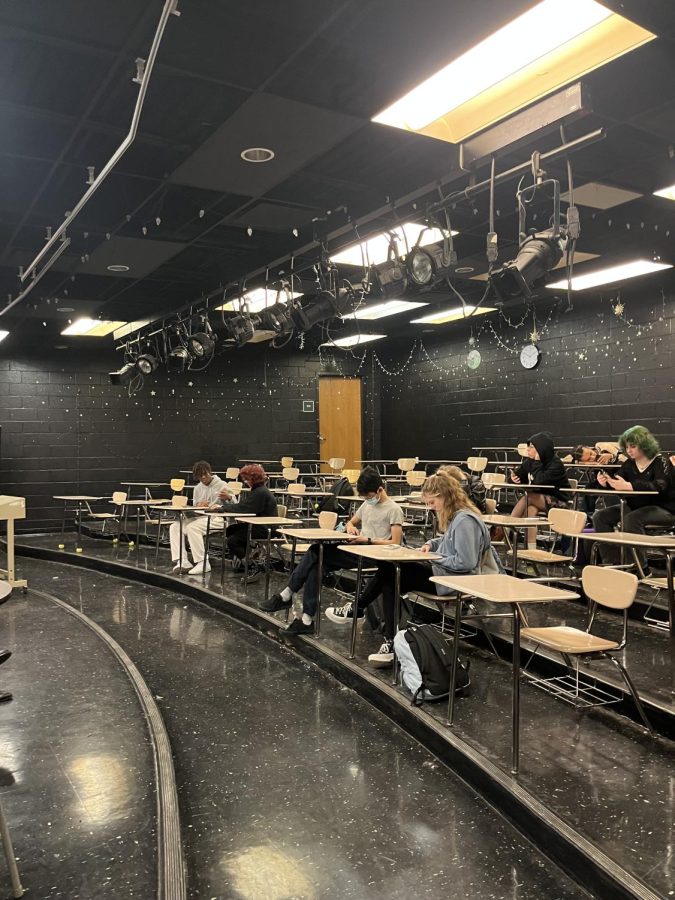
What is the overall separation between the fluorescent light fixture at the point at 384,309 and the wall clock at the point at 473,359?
69.2 inches

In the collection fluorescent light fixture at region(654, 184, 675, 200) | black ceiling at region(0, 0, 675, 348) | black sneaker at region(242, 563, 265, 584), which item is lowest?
black sneaker at region(242, 563, 265, 584)

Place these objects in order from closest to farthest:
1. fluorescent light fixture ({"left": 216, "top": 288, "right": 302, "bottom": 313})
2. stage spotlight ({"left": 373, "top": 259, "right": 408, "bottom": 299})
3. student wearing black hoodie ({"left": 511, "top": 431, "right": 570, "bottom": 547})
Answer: stage spotlight ({"left": 373, "top": 259, "right": 408, "bottom": 299}) < student wearing black hoodie ({"left": 511, "top": 431, "right": 570, "bottom": 547}) < fluorescent light fixture ({"left": 216, "top": 288, "right": 302, "bottom": 313})

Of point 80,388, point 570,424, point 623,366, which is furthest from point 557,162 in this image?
point 80,388

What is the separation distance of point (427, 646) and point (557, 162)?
3.32m

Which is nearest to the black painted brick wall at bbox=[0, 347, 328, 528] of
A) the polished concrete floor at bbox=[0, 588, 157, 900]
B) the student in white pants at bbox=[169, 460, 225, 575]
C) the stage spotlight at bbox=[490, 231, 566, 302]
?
the student in white pants at bbox=[169, 460, 225, 575]

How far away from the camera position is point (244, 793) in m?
2.81

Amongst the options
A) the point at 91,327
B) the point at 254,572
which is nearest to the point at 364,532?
the point at 254,572

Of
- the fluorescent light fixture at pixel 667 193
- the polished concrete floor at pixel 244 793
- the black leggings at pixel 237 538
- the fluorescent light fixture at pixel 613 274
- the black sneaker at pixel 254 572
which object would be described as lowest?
the polished concrete floor at pixel 244 793

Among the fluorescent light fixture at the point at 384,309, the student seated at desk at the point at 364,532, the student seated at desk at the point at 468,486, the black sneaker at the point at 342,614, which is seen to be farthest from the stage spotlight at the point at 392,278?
the fluorescent light fixture at the point at 384,309

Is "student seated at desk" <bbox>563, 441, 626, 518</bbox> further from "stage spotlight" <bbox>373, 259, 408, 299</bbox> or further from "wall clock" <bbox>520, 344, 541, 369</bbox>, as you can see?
"stage spotlight" <bbox>373, 259, 408, 299</bbox>

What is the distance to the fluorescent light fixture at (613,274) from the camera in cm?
773

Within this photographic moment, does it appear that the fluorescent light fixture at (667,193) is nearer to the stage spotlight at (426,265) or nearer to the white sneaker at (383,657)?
the stage spotlight at (426,265)

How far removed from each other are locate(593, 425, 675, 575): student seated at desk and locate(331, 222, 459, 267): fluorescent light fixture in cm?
232

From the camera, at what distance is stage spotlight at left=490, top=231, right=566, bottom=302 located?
4320mm
